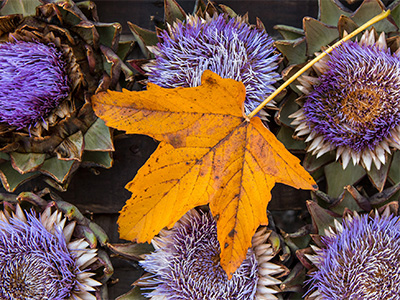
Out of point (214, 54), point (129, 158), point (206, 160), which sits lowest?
point (129, 158)

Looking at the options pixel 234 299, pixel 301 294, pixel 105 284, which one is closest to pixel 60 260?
pixel 105 284

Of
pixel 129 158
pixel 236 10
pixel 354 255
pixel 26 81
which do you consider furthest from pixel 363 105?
pixel 26 81

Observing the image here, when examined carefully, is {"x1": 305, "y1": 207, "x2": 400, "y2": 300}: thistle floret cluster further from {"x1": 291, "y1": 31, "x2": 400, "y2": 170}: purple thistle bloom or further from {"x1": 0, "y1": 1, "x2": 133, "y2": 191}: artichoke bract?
{"x1": 0, "y1": 1, "x2": 133, "y2": 191}: artichoke bract

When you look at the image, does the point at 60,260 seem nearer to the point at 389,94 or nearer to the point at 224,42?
the point at 224,42

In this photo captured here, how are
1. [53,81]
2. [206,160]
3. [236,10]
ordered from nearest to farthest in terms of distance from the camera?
[206,160]
[53,81]
[236,10]

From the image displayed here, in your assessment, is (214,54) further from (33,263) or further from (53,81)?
(33,263)

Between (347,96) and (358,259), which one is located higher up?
(347,96)

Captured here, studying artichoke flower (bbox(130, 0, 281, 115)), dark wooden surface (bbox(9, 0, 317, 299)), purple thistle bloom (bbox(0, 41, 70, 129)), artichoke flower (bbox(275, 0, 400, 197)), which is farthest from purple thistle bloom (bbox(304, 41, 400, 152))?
purple thistle bloom (bbox(0, 41, 70, 129))

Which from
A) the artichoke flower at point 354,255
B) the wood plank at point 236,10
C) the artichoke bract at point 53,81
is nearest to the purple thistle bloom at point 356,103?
the artichoke flower at point 354,255
